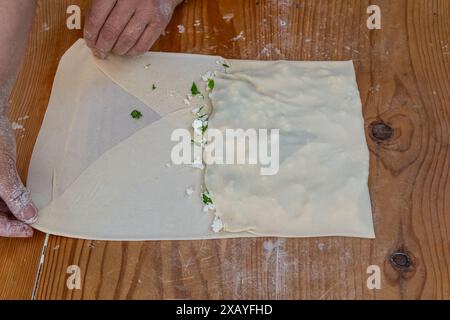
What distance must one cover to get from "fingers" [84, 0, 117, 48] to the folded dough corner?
3.4 inches

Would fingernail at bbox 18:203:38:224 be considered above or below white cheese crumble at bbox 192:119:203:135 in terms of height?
below

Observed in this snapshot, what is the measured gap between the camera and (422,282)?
100 centimetres

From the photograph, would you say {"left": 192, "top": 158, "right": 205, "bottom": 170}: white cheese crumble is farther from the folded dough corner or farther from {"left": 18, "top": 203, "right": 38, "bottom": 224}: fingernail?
{"left": 18, "top": 203, "right": 38, "bottom": 224}: fingernail

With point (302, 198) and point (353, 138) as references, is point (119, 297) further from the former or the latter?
point (353, 138)

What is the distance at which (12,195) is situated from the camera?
1.04 meters

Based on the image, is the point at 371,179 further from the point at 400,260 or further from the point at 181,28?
the point at 181,28

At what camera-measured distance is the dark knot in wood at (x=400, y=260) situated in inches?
40.2

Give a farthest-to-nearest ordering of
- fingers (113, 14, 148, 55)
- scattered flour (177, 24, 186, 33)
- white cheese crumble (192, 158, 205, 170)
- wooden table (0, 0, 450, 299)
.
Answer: scattered flour (177, 24, 186, 33) < fingers (113, 14, 148, 55) < white cheese crumble (192, 158, 205, 170) < wooden table (0, 0, 450, 299)

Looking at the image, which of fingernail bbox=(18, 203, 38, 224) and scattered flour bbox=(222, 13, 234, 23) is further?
scattered flour bbox=(222, 13, 234, 23)

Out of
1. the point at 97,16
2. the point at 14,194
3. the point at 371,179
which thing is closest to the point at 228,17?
the point at 97,16

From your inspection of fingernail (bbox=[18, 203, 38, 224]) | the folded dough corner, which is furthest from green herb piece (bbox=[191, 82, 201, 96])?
fingernail (bbox=[18, 203, 38, 224])

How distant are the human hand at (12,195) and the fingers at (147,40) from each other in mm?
374

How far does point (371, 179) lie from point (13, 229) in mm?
784

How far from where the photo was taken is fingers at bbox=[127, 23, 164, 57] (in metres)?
1.28
